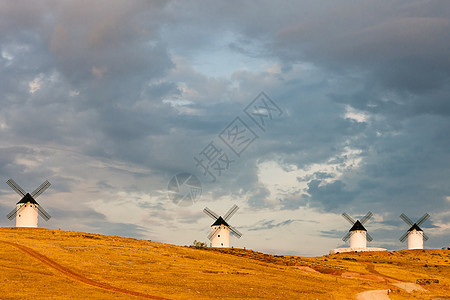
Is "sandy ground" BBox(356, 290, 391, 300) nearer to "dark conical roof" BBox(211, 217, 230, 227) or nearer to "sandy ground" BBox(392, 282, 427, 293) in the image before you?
"sandy ground" BBox(392, 282, 427, 293)

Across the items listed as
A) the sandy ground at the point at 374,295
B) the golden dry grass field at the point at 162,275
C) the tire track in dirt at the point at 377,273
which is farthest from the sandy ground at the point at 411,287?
the tire track in dirt at the point at 377,273

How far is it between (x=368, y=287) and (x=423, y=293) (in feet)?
22.1

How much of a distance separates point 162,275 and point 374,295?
2476 cm

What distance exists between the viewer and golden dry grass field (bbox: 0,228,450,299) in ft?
161

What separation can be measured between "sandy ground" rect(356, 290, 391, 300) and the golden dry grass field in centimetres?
113

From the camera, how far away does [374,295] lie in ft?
181

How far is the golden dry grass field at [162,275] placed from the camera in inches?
1935

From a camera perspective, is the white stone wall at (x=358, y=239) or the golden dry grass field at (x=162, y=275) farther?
the white stone wall at (x=358, y=239)

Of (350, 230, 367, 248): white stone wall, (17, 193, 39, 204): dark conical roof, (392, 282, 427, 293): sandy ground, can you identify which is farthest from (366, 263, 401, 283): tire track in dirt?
(17, 193, 39, 204): dark conical roof

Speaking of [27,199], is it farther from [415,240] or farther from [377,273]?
[415,240]

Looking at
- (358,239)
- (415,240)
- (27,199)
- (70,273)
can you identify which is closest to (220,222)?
(358,239)

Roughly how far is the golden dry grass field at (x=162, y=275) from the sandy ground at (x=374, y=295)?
3.71ft

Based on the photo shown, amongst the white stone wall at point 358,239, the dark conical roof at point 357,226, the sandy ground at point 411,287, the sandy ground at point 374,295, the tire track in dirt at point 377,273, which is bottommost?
the sandy ground at point 374,295

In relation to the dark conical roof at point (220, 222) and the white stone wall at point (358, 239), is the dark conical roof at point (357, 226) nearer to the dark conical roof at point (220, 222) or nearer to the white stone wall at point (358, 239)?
the white stone wall at point (358, 239)
